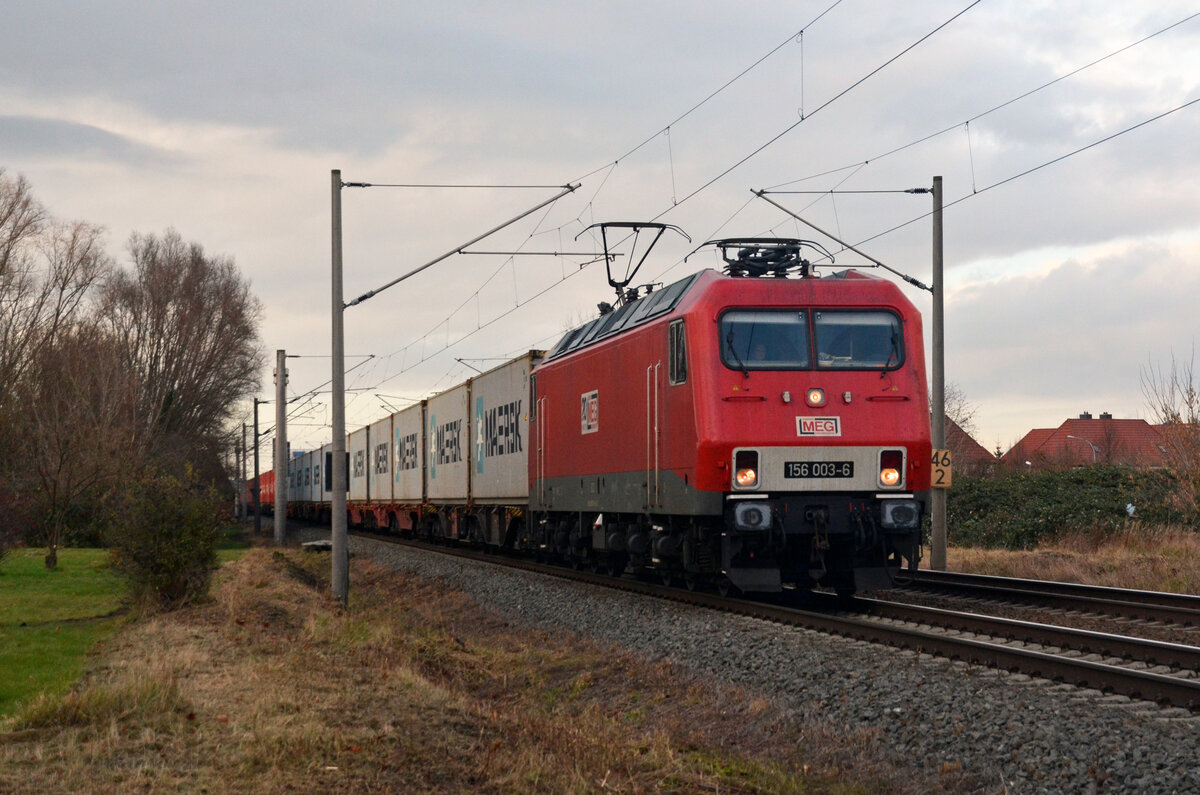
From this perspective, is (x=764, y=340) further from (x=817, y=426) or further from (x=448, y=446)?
(x=448, y=446)

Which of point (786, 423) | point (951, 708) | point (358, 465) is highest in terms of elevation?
point (786, 423)

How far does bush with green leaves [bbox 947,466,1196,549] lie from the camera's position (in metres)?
25.2

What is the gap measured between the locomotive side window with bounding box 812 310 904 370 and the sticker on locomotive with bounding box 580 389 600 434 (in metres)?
4.37

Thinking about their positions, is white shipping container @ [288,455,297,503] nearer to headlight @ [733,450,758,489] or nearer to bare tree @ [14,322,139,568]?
bare tree @ [14,322,139,568]

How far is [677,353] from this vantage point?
1401 centimetres

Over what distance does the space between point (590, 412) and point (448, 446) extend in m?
13.3

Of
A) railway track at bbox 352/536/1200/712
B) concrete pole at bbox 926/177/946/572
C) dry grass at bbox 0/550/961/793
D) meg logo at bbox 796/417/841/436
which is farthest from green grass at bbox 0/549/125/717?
concrete pole at bbox 926/177/946/572

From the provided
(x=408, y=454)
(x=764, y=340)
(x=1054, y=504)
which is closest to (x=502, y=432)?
(x=764, y=340)

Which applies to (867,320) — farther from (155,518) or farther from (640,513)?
(155,518)

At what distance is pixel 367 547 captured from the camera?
34969 mm

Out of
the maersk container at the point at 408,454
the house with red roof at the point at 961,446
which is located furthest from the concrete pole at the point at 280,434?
the house with red roof at the point at 961,446

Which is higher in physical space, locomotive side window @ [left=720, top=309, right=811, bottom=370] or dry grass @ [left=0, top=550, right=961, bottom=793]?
locomotive side window @ [left=720, top=309, right=811, bottom=370]

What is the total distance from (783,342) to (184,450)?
1315 inches

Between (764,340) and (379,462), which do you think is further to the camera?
(379,462)
